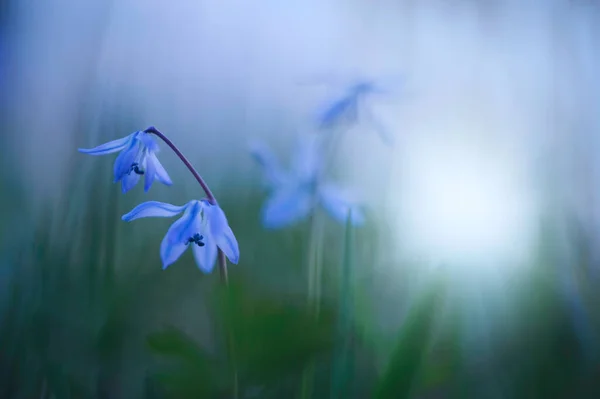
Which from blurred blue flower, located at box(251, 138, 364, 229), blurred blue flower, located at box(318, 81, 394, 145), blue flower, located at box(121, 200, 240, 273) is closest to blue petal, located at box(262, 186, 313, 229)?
blurred blue flower, located at box(251, 138, 364, 229)

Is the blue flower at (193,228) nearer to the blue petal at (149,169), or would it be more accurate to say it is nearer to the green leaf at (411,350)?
the blue petal at (149,169)

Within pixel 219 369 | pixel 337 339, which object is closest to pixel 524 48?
pixel 337 339

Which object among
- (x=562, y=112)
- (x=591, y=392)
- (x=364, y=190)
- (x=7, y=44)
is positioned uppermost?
(x=7, y=44)

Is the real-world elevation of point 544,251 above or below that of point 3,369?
above

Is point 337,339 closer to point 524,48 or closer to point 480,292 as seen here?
point 480,292

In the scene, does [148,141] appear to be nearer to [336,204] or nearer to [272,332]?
[272,332]
